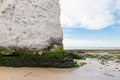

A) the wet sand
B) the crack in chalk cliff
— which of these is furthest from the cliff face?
the wet sand

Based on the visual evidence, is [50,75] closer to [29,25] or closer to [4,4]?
[29,25]

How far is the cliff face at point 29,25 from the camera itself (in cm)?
1267

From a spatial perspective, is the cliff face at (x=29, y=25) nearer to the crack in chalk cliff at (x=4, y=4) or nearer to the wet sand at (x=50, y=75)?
the crack in chalk cliff at (x=4, y=4)

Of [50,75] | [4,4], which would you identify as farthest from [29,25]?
[50,75]

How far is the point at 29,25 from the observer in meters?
13.0

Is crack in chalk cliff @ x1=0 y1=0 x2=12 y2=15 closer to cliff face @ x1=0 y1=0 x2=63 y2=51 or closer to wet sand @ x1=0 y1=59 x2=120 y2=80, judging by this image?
cliff face @ x1=0 y1=0 x2=63 y2=51

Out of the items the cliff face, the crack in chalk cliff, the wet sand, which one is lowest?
the wet sand

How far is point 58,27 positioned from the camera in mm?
14148

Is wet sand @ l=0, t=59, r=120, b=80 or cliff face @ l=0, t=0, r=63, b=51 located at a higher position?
cliff face @ l=0, t=0, r=63, b=51

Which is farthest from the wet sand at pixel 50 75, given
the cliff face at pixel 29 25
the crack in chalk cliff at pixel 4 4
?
the crack in chalk cliff at pixel 4 4

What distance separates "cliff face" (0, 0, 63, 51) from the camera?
1267 cm

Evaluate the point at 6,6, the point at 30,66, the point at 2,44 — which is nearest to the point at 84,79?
the point at 30,66

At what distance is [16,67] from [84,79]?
421 centimetres

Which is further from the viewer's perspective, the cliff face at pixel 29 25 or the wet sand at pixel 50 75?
the cliff face at pixel 29 25
